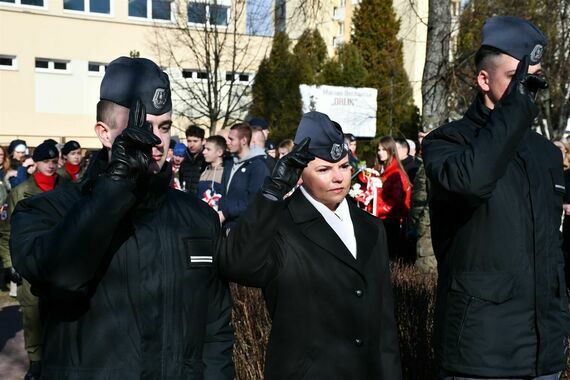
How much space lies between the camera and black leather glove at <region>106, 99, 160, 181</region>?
2066 mm

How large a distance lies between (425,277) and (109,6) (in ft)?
105

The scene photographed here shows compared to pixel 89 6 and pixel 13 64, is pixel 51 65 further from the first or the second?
pixel 89 6

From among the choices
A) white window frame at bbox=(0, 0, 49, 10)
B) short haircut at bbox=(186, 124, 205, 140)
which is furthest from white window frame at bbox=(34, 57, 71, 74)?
short haircut at bbox=(186, 124, 205, 140)

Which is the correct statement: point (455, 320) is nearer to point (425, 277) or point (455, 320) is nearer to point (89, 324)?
point (89, 324)

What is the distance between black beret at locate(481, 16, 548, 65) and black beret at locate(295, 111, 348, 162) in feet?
2.65

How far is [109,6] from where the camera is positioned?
35.3 meters

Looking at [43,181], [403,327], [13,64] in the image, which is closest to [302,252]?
[403,327]

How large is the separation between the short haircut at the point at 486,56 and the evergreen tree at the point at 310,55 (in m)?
29.0

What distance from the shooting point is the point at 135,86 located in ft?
7.95

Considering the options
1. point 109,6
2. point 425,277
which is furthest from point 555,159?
point 109,6

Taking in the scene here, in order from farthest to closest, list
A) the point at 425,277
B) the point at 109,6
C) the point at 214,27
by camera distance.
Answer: the point at 109,6, the point at 214,27, the point at 425,277

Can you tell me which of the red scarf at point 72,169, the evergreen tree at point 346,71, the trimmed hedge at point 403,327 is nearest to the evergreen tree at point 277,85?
the evergreen tree at point 346,71

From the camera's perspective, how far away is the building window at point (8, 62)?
105 ft

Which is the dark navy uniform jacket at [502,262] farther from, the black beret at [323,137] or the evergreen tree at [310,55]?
the evergreen tree at [310,55]
